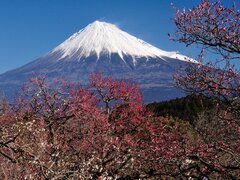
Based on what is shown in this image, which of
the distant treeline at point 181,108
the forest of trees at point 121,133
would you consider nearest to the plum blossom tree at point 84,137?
the forest of trees at point 121,133

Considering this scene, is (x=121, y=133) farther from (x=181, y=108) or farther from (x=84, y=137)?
(x=181, y=108)

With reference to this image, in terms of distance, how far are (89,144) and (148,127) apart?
6.97 meters

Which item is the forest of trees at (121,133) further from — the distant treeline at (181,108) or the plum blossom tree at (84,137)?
the distant treeline at (181,108)

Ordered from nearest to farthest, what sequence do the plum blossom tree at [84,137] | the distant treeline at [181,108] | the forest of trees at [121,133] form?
the forest of trees at [121,133] < the plum blossom tree at [84,137] < the distant treeline at [181,108]

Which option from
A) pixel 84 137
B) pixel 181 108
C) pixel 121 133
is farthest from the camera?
pixel 181 108

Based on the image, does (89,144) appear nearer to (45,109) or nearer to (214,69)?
(45,109)

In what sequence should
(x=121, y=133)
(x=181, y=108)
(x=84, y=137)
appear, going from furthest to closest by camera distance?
(x=181, y=108)
(x=121, y=133)
(x=84, y=137)

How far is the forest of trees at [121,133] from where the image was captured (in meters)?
9.77

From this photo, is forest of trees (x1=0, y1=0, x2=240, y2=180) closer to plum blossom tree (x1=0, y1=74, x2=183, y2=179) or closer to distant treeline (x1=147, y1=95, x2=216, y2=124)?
plum blossom tree (x1=0, y1=74, x2=183, y2=179)

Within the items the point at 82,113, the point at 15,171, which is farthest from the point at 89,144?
the point at 15,171

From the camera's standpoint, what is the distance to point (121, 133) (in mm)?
24781

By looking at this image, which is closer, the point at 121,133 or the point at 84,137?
the point at 84,137

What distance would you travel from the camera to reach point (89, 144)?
18.9 metres

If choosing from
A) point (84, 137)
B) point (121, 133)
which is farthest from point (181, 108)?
point (84, 137)
